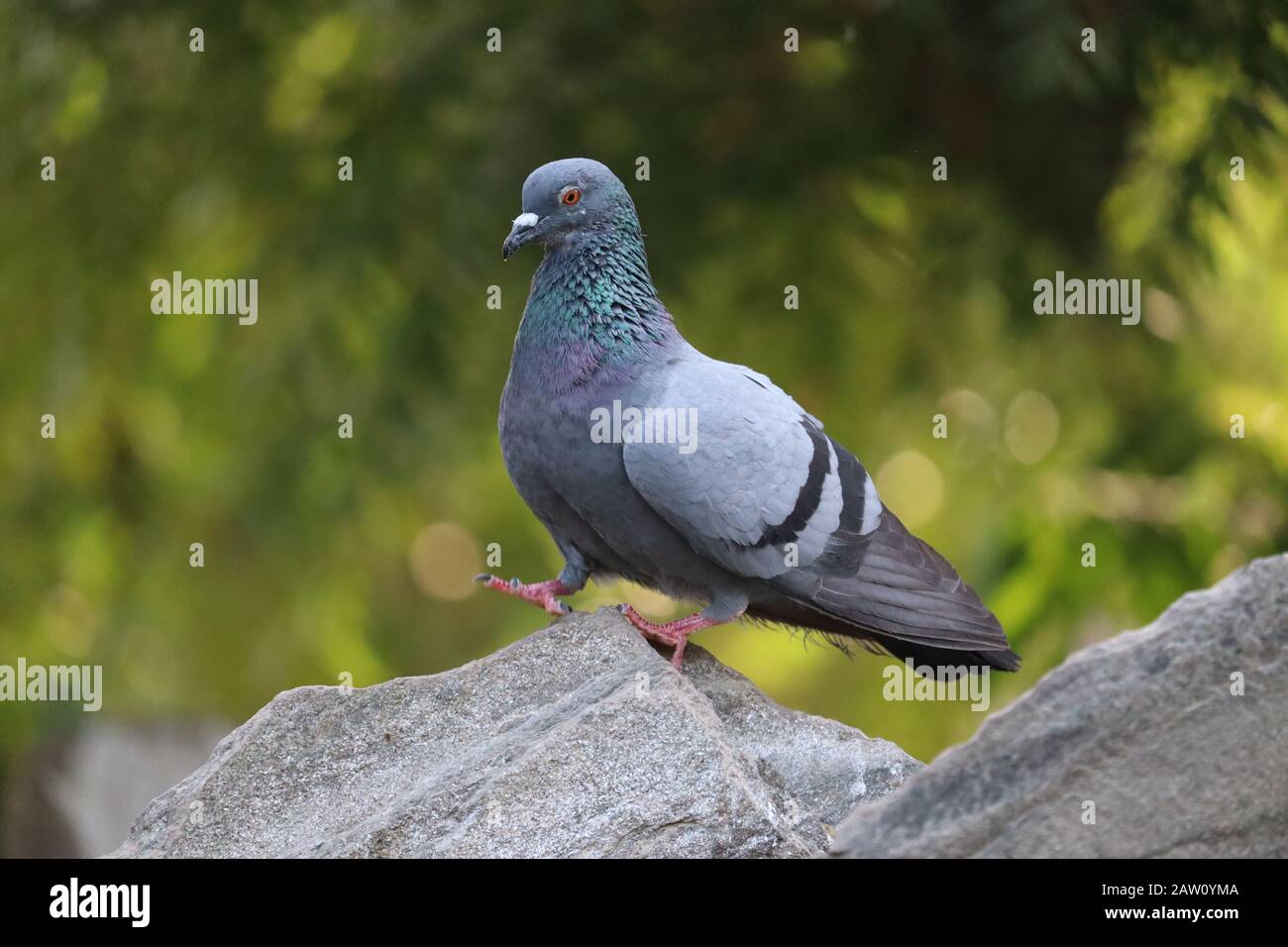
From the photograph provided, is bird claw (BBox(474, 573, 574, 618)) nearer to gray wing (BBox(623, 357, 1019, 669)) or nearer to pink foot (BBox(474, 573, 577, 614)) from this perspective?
pink foot (BBox(474, 573, 577, 614))

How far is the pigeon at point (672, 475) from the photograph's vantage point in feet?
16.5

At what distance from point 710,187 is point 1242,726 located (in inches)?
217

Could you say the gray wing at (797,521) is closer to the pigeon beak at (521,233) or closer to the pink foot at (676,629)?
the pink foot at (676,629)

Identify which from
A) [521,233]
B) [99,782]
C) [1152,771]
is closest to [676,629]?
[521,233]

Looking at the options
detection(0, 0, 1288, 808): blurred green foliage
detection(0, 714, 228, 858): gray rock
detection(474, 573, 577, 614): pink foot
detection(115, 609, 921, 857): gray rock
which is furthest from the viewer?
detection(0, 714, 228, 858): gray rock

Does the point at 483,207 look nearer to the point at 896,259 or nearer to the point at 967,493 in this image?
the point at 896,259

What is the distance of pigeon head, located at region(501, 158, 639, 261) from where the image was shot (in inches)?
206

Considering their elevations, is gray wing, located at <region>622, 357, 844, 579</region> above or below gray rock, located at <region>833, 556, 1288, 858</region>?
above

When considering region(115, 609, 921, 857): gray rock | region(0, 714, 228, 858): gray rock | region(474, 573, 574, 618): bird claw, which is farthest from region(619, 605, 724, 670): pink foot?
region(0, 714, 228, 858): gray rock

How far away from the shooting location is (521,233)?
5.20 meters

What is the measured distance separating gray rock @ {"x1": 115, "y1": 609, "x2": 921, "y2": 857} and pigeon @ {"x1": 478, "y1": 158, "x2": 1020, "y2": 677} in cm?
32

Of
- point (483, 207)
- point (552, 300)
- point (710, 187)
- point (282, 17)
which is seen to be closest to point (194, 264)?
point (282, 17)

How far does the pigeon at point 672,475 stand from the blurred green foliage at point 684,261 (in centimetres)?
305

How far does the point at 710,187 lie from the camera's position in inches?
Result: 342
